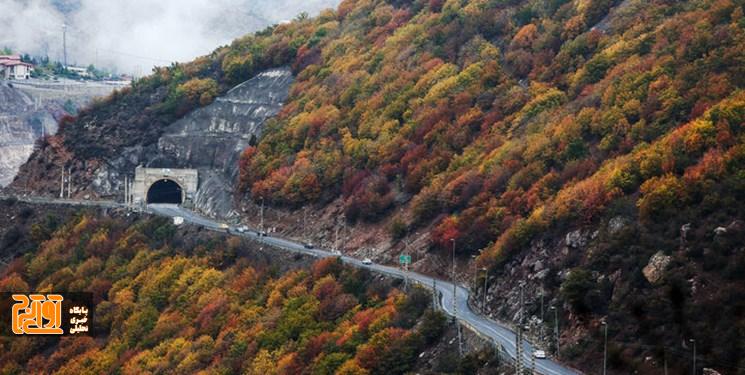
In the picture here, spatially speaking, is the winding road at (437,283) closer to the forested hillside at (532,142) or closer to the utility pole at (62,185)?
the forested hillside at (532,142)

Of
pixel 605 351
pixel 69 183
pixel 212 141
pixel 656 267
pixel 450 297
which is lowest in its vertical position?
pixel 69 183

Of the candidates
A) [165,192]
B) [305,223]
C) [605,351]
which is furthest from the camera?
[165,192]

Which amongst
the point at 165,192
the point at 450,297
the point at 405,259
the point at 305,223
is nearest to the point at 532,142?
the point at 405,259

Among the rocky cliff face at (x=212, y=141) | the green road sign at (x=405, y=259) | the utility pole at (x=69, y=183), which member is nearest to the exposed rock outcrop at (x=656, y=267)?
the green road sign at (x=405, y=259)

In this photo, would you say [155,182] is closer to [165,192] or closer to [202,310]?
[165,192]

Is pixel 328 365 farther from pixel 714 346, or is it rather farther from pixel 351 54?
pixel 351 54

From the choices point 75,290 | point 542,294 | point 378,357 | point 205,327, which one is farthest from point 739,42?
point 75,290
